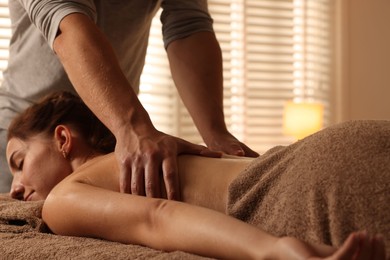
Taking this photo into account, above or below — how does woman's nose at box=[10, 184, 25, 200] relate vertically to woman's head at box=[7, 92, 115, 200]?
below

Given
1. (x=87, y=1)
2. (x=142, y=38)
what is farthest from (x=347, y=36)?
(x=87, y=1)

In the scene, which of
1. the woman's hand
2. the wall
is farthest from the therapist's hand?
the wall

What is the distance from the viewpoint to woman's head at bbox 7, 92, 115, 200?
1.85 metres

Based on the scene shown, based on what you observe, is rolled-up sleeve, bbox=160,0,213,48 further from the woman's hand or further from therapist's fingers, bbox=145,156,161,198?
therapist's fingers, bbox=145,156,161,198

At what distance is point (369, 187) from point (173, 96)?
141 inches

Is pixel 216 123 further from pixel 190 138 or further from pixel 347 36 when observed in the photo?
pixel 347 36

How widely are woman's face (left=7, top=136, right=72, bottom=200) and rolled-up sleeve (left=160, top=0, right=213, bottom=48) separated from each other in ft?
2.33

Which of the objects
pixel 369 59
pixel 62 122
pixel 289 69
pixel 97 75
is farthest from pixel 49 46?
pixel 369 59

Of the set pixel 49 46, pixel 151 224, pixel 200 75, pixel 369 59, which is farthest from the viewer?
pixel 369 59

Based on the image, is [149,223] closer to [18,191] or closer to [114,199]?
[114,199]

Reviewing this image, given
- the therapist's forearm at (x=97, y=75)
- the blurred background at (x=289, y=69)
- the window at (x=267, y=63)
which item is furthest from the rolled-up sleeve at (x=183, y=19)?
the window at (x=267, y=63)

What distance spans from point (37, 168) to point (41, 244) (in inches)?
22.8

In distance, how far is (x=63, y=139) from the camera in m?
1.88

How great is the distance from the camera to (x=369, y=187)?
1.08 metres
